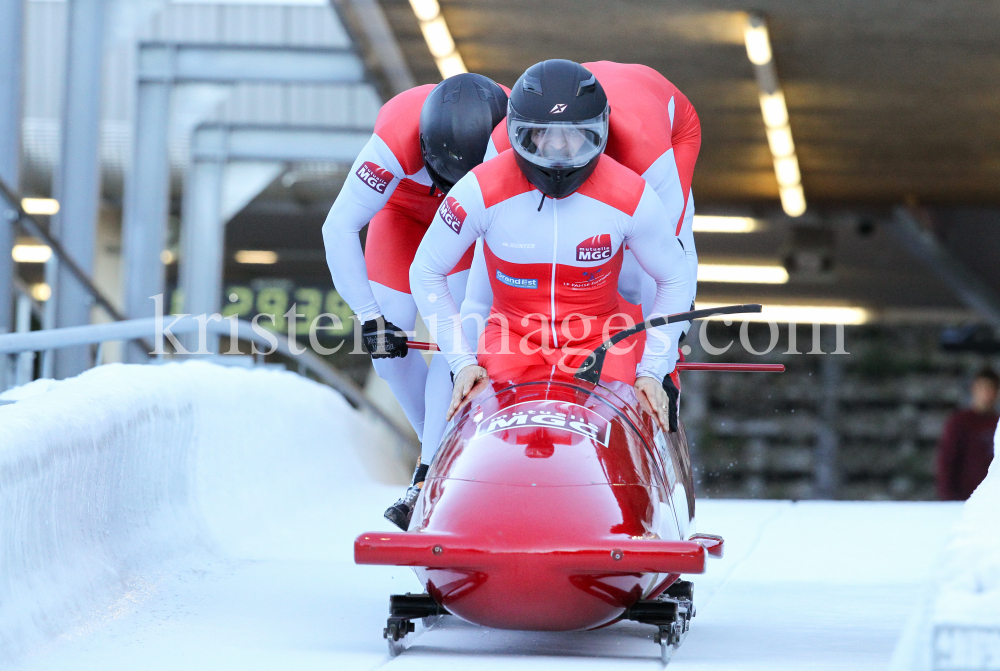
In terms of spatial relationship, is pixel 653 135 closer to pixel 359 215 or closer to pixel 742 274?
pixel 359 215

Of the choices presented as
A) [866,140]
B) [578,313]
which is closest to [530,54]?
[866,140]

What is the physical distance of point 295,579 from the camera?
147 inches

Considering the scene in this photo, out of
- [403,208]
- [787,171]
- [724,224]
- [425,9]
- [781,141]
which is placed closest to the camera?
[403,208]

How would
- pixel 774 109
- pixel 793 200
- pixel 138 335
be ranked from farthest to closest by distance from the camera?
1. pixel 793 200
2. pixel 774 109
3. pixel 138 335

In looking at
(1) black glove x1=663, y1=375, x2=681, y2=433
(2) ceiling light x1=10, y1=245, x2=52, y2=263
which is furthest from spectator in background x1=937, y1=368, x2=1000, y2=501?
(2) ceiling light x1=10, y1=245, x2=52, y2=263

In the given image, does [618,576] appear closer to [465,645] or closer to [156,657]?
[465,645]

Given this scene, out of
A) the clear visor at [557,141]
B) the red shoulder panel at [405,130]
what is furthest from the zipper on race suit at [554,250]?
the red shoulder panel at [405,130]

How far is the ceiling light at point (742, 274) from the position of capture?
52.0 feet

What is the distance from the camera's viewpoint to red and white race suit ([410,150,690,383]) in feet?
9.65

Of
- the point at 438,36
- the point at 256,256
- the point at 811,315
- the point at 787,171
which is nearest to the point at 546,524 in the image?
the point at 438,36

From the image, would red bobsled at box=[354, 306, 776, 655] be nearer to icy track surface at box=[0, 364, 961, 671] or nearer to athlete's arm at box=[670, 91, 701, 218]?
icy track surface at box=[0, 364, 961, 671]

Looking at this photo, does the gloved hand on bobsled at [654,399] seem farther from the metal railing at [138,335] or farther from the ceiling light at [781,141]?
the ceiling light at [781,141]

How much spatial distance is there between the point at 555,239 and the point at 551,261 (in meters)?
0.06

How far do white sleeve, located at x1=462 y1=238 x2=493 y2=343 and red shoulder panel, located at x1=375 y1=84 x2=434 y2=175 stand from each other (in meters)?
0.65
